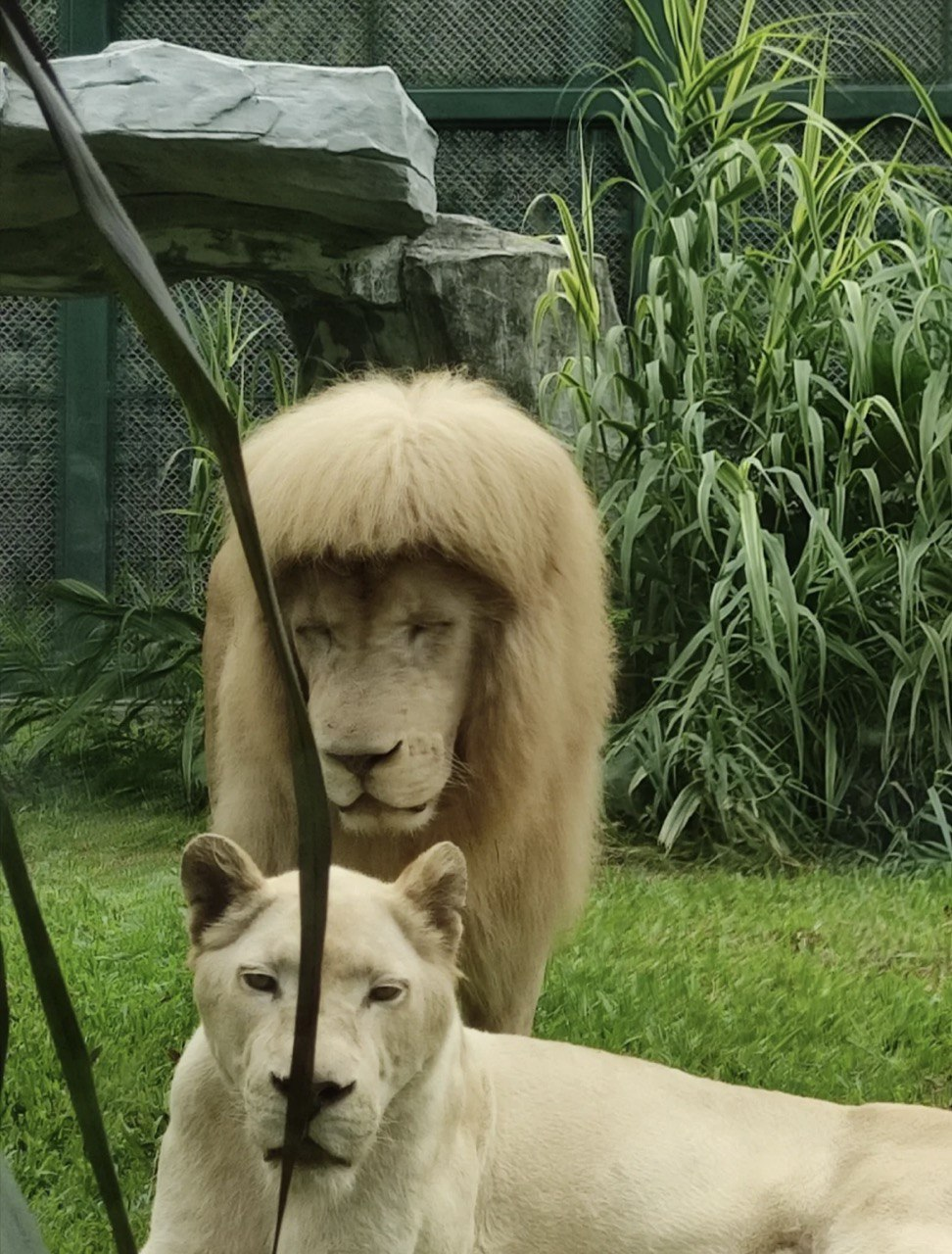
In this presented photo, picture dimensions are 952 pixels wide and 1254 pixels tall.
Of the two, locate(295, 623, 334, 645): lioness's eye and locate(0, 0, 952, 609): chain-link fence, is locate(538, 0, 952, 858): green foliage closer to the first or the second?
locate(0, 0, 952, 609): chain-link fence

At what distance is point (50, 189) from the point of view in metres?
3.40

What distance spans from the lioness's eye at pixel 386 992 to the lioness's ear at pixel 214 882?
0.15 meters

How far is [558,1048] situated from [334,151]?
2381mm

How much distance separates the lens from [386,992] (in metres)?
1.37

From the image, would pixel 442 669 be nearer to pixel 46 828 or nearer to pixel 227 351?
pixel 46 828

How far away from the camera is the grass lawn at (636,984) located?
7.45 ft

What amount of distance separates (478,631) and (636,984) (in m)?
1.04

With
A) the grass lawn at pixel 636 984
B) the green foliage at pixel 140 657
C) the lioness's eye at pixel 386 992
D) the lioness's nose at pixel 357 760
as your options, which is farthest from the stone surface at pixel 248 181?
the lioness's eye at pixel 386 992

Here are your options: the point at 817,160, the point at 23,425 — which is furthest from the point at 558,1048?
the point at 817,160

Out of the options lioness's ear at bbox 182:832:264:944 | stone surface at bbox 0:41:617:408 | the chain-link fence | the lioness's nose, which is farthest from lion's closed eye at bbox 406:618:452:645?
the chain-link fence

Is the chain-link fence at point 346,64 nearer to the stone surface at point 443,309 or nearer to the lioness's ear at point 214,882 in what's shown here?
the stone surface at point 443,309

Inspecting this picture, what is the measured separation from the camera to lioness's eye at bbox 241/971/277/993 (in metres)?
1.34

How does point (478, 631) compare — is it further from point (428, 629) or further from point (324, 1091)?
point (324, 1091)

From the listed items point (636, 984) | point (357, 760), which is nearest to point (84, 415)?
point (636, 984)
